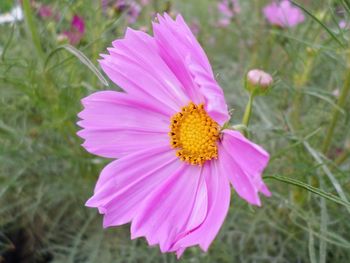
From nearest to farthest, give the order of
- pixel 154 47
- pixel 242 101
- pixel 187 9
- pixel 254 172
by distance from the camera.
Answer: pixel 254 172
pixel 154 47
pixel 242 101
pixel 187 9

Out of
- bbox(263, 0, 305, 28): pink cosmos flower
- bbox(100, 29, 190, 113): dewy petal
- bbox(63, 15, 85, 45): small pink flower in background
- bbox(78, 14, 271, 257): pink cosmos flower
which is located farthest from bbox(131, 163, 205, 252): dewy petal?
bbox(263, 0, 305, 28): pink cosmos flower

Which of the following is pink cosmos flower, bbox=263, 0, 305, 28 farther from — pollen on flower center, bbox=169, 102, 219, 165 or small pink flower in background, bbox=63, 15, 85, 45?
pollen on flower center, bbox=169, 102, 219, 165

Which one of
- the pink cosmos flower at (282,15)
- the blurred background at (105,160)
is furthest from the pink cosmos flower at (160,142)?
the pink cosmos flower at (282,15)

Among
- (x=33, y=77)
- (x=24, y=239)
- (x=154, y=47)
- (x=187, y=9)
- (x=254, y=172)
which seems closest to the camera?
(x=254, y=172)

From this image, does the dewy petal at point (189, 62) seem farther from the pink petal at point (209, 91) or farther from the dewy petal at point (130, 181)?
the dewy petal at point (130, 181)

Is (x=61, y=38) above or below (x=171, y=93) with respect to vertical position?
above

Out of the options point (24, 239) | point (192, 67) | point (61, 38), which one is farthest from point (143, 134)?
point (24, 239)

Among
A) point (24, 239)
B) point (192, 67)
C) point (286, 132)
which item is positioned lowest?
point (24, 239)

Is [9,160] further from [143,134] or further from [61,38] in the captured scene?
[143,134]
